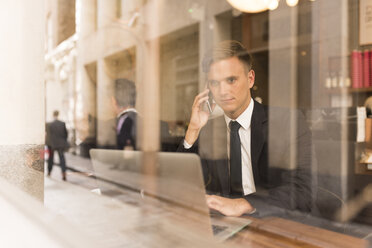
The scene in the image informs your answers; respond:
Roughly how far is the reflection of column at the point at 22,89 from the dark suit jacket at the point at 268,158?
1.09 meters

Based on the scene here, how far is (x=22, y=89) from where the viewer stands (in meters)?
1.95

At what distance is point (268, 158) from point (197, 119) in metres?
0.35

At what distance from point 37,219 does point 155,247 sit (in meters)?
0.65

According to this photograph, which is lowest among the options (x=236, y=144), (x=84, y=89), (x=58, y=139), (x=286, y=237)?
(x=286, y=237)

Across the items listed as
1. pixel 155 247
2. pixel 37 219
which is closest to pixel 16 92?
pixel 37 219

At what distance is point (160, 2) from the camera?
4473 millimetres

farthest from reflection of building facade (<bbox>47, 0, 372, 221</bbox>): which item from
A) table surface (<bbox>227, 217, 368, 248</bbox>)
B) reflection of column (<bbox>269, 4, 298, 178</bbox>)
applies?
table surface (<bbox>227, 217, 368, 248</bbox>)

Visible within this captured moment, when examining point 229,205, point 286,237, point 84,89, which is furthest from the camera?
point 84,89

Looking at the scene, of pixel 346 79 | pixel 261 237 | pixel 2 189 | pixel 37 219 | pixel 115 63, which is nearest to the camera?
pixel 261 237

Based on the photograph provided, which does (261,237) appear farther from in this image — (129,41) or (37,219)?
(129,41)

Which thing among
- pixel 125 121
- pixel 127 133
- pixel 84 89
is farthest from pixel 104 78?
pixel 127 133

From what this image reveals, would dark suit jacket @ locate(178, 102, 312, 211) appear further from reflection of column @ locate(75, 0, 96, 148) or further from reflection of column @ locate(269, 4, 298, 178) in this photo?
reflection of column @ locate(75, 0, 96, 148)

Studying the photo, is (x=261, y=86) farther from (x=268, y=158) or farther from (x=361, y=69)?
(x=361, y=69)

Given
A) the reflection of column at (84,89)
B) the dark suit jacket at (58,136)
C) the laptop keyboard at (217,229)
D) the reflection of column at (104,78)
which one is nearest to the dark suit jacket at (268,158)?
the laptop keyboard at (217,229)
